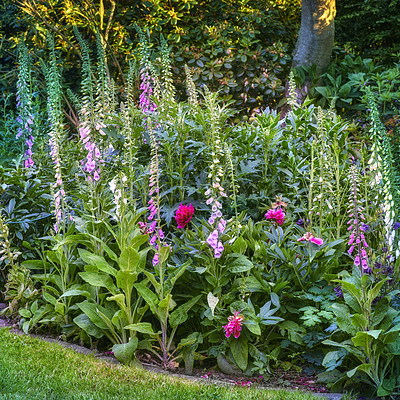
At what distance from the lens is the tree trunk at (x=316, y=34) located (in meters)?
8.02

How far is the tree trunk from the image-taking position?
802 centimetres

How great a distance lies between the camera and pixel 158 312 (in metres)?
3.57

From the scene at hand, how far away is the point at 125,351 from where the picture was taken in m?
3.48

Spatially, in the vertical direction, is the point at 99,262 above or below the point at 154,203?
below

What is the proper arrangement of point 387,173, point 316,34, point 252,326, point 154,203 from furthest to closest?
point 316,34
point 154,203
point 252,326
point 387,173

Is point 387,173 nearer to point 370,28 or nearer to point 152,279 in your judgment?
point 152,279

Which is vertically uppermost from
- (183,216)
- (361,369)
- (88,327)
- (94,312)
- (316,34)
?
(316,34)

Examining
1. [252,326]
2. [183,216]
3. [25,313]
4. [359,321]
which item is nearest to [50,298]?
[25,313]

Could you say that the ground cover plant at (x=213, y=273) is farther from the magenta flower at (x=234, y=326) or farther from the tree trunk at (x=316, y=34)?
the tree trunk at (x=316, y=34)

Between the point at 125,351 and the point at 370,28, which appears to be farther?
the point at 370,28

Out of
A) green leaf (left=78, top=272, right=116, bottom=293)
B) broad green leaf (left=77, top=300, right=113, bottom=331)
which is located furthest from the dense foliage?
broad green leaf (left=77, top=300, right=113, bottom=331)

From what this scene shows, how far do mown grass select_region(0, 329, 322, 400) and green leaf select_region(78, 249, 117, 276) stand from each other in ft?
1.98

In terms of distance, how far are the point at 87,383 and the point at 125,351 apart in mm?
383

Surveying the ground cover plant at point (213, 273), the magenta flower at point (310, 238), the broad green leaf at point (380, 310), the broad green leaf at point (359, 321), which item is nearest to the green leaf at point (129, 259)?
the ground cover plant at point (213, 273)
